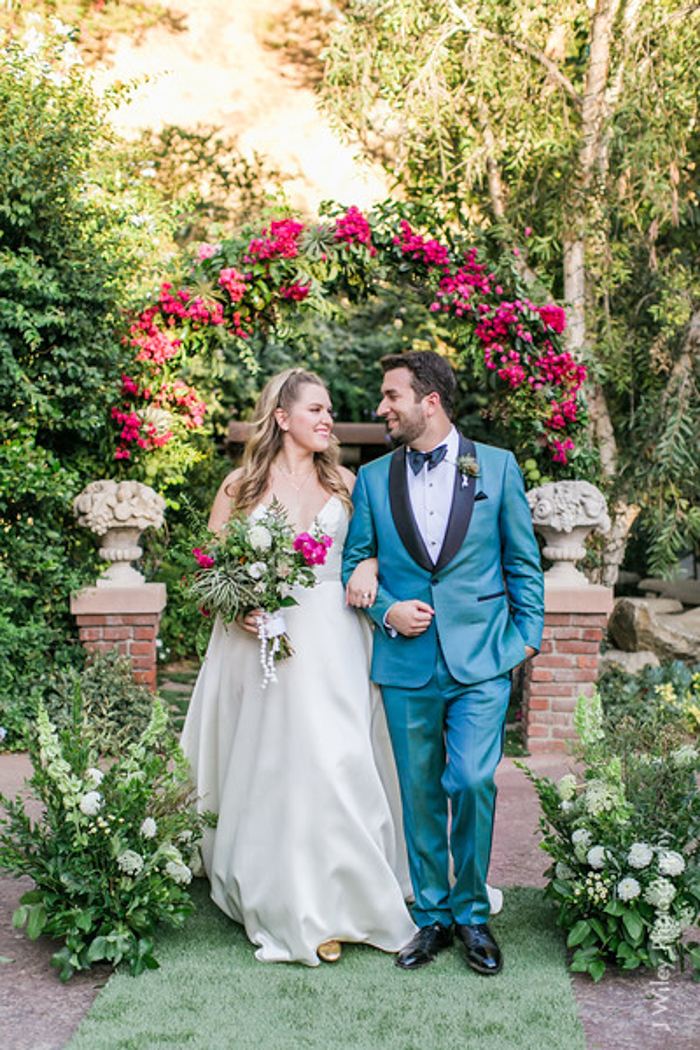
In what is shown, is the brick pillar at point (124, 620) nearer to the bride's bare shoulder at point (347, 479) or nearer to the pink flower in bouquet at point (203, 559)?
the bride's bare shoulder at point (347, 479)

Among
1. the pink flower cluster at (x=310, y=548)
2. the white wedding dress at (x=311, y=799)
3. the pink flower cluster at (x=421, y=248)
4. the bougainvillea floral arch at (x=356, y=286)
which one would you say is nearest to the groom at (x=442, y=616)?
the white wedding dress at (x=311, y=799)

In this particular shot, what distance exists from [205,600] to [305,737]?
56 cm

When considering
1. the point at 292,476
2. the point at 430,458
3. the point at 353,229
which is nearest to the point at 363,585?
the point at 430,458

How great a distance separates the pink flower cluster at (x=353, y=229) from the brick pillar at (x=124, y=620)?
7.66ft

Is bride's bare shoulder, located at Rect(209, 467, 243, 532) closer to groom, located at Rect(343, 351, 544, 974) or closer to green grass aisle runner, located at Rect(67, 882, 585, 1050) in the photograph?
groom, located at Rect(343, 351, 544, 974)

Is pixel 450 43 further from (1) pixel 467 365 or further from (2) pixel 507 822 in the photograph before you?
(2) pixel 507 822

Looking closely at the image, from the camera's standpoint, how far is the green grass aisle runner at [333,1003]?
309 centimetres

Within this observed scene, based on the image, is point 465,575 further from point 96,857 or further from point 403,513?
point 96,857

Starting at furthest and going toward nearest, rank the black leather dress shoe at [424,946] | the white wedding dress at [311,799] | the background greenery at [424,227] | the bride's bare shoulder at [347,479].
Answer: the background greenery at [424,227] → the bride's bare shoulder at [347,479] → the white wedding dress at [311,799] → the black leather dress shoe at [424,946]

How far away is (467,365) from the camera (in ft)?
32.3

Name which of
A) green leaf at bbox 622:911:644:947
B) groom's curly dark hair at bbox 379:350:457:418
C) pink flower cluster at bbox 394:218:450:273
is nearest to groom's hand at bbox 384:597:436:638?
groom's curly dark hair at bbox 379:350:457:418

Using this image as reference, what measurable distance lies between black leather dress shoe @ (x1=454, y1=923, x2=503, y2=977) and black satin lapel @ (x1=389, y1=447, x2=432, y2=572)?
45.7 inches

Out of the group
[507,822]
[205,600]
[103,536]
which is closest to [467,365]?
[103,536]

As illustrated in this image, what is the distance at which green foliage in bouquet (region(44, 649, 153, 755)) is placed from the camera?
6.02 m
